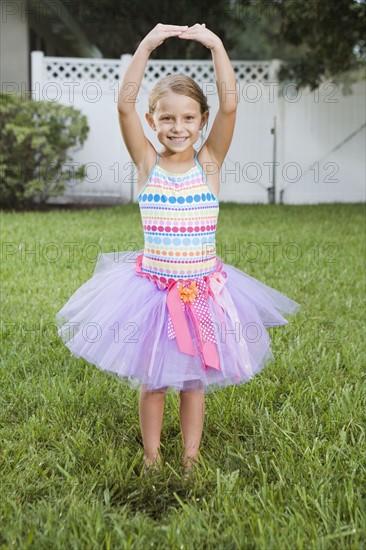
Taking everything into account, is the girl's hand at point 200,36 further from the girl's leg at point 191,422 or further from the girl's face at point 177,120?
the girl's leg at point 191,422

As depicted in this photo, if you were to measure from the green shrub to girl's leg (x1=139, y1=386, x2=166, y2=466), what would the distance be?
7358mm

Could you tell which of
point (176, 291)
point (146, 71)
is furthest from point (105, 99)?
point (176, 291)

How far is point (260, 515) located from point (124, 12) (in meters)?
17.5

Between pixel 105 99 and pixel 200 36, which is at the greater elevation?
pixel 105 99

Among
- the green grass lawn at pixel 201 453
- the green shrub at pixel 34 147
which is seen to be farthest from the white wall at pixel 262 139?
the green grass lawn at pixel 201 453

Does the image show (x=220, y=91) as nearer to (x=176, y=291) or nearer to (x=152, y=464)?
(x=176, y=291)

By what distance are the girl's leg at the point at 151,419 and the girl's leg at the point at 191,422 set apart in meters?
0.07

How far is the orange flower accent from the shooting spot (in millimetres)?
2314

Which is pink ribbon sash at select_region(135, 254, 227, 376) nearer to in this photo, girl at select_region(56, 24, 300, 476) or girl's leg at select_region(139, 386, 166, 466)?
girl at select_region(56, 24, 300, 476)

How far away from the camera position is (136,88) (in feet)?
7.60

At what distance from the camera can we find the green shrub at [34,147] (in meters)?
9.41

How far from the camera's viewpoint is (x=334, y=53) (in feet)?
37.1

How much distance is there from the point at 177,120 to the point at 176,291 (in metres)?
0.54

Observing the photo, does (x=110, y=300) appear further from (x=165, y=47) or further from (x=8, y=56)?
(x=165, y=47)
